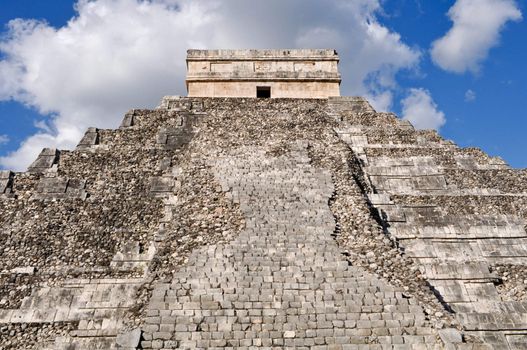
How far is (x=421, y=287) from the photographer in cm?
882

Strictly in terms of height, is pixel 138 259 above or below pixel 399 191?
below

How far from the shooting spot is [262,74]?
1881 cm

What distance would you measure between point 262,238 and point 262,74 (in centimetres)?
1017

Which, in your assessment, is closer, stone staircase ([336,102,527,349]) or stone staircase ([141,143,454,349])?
stone staircase ([141,143,454,349])

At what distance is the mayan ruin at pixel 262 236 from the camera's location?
819cm

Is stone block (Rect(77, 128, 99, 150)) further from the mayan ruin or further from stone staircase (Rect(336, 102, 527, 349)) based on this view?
stone staircase (Rect(336, 102, 527, 349))

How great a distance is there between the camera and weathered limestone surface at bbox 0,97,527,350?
8.19m

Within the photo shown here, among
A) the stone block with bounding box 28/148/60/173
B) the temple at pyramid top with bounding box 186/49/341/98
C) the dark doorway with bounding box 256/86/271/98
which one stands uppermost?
the temple at pyramid top with bounding box 186/49/341/98

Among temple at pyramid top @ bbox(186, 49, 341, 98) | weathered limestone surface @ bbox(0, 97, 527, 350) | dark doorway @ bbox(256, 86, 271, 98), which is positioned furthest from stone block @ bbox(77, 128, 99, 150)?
dark doorway @ bbox(256, 86, 271, 98)

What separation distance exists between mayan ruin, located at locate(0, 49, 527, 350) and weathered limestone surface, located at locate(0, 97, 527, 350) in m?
0.04

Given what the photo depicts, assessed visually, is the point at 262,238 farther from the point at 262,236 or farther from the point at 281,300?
the point at 281,300

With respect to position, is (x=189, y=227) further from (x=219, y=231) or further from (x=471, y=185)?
(x=471, y=185)

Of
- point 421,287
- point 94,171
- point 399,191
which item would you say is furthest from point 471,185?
point 94,171

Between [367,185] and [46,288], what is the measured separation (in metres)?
7.63
